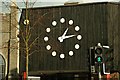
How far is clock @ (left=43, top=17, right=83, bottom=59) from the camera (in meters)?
34.6

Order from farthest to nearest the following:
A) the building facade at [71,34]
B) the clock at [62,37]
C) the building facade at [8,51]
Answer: the building facade at [8,51] → the clock at [62,37] → the building facade at [71,34]

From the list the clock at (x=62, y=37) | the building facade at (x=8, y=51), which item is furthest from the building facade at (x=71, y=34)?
the building facade at (x=8, y=51)

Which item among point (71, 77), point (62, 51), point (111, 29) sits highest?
point (111, 29)

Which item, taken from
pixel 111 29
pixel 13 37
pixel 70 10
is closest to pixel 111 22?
pixel 111 29

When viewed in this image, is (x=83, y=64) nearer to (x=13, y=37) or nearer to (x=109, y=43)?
(x=109, y=43)

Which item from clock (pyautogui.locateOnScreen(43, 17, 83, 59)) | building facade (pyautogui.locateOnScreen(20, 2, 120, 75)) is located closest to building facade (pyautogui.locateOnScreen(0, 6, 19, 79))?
building facade (pyautogui.locateOnScreen(20, 2, 120, 75))

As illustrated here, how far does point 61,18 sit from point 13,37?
8.37m

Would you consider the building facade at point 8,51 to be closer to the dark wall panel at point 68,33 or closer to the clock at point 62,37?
the dark wall panel at point 68,33

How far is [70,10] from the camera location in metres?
35.3

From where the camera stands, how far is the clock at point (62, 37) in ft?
113

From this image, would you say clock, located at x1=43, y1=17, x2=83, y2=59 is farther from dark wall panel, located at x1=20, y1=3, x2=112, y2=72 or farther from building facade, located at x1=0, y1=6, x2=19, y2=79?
building facade, located at x1=0, y1=6, x2=19, y2=79

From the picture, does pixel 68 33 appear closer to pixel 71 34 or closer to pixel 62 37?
pixel 71 34

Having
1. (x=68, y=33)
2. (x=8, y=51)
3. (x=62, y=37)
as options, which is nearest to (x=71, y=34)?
(x=68, y=33)

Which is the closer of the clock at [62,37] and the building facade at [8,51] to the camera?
the clock at [62,37]
